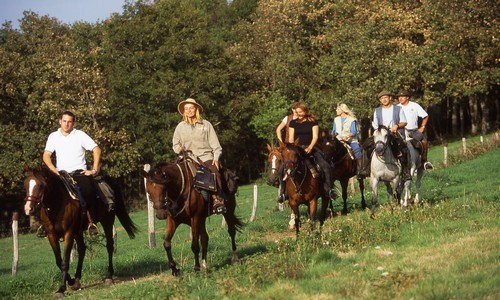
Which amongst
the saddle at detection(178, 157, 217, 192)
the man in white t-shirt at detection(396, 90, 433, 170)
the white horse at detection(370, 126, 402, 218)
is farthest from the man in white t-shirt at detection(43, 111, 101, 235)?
the man in white t-shirt at detection(396, 90, 433, 170)

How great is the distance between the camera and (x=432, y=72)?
5353 cm

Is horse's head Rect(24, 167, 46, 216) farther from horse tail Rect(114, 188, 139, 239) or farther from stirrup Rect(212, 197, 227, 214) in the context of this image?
stirrup Rect(212, 197, 227, 214)

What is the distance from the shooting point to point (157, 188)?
1286cm

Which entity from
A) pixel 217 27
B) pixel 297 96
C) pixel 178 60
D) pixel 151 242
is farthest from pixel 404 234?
pixel 217 27

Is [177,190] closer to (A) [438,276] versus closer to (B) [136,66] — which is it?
(A) [438,276]

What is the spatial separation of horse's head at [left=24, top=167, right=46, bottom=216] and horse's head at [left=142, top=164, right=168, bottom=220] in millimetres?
1846

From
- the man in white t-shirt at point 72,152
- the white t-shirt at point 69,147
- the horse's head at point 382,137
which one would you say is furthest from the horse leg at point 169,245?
the horse's head at point 382,137

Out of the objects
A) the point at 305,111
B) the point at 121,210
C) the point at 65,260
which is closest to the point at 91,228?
the point at 65,260

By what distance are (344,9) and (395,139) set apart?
40618mm

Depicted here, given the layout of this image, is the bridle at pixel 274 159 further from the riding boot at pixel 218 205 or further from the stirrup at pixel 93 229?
the stirrup at pixel 93 229

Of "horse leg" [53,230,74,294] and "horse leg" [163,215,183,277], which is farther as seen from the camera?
"horse leg" [163,215,183,277]

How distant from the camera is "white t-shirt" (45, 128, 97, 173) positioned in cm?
1406

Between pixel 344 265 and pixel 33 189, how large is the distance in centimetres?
564

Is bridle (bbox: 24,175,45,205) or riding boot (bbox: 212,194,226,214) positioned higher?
bridle (bbox: 24,175,45,205)
